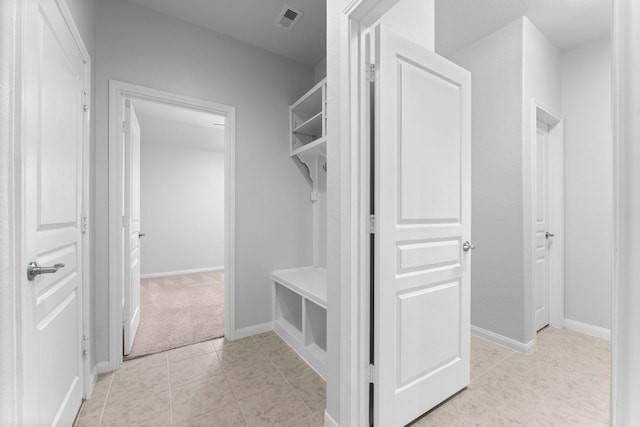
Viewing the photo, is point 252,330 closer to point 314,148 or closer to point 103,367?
point 103,367

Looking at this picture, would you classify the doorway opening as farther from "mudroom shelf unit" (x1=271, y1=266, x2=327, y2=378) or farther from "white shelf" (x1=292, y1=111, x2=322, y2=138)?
"white shelf" (x1=292, y1=111, x2=322, y2=138)

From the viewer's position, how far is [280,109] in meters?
2.75

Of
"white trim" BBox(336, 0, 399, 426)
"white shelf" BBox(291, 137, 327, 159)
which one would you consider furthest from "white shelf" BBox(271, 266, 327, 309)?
"white shelf" BBox(291, 137, 327, 159)

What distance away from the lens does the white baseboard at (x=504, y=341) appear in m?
2.20

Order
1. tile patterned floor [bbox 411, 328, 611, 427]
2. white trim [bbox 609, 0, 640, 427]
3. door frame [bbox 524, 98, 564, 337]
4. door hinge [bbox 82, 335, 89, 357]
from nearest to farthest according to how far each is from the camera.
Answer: white trim [bbox 609, 0, 640, 427], tile patterned floor [bbox 411, 328, 611, 427], door hinge [bbox 82, 335, 89, 357], door frame [bbox 524, 98, 564, 337]

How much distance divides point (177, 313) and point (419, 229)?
2882 millimetres

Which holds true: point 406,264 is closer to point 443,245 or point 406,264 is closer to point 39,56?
point 443,245

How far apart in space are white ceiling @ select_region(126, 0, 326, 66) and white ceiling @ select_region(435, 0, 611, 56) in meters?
1.01

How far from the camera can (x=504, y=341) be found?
2312 mm

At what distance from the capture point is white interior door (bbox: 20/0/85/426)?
941mm

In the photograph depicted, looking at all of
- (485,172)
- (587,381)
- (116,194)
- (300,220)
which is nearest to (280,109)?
(300,220)

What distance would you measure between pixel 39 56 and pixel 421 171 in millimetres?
1681

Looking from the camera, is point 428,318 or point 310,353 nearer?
point 428,318

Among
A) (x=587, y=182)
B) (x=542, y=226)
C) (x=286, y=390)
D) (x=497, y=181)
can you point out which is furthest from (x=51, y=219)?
(x=587, y=182)
